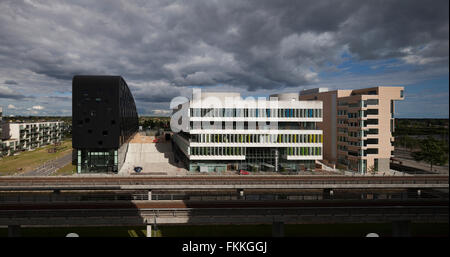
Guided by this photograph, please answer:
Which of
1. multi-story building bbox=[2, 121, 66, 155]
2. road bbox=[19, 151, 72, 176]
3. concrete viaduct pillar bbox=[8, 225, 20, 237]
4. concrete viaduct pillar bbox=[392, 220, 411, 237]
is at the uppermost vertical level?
multi-story building bbox=[2, 121, 66, 155]

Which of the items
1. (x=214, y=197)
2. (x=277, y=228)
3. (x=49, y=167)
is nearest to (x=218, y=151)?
Result: (x=214, y=197)

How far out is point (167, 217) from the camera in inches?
693

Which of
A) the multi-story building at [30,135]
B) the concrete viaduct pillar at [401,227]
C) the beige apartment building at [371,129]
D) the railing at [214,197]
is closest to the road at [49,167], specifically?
the multi-story building at [30,135]

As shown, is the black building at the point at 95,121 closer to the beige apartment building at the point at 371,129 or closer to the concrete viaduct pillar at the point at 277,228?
the concrete viaduct pillar at the point at 277,228

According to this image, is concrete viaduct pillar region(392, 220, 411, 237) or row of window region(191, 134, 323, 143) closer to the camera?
concrete viaduct pillar region(392, 220, 411, 237)

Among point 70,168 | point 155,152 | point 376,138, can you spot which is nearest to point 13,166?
point 70,168

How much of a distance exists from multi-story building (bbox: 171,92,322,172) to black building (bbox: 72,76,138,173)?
53.8 feet

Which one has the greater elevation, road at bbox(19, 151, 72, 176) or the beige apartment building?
the beige apartment building

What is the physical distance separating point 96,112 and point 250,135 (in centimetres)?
3478

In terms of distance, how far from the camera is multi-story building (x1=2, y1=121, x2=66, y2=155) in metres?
65.8

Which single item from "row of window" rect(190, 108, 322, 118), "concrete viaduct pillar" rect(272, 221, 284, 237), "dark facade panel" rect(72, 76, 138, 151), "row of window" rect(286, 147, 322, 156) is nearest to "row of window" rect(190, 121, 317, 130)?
"row of window" rect(190, 108, 322, 118)

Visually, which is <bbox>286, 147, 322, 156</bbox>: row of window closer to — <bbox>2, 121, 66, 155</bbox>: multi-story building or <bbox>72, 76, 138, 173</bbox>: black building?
<bbox>72, 76, 138, 173</bbox>: black building
